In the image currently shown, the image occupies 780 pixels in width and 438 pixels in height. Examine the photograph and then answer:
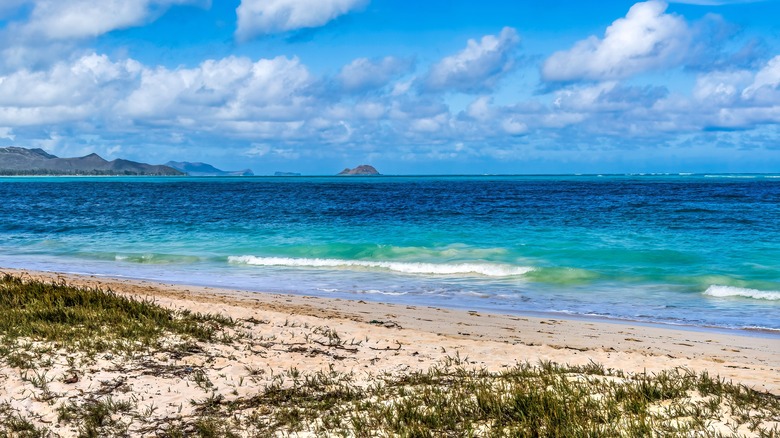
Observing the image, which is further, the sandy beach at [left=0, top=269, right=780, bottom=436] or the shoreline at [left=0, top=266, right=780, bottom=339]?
the shoreline at [left=0, top=266, right=780, bottom=339]

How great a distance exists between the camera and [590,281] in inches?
797

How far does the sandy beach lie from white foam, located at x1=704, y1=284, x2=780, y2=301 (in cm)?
533

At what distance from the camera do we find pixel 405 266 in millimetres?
23266

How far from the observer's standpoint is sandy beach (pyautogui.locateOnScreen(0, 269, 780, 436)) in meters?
6.91

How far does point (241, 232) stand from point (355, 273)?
14931 mm

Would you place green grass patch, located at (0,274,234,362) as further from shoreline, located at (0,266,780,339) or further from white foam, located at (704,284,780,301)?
white foam, located at (704,284,780,301)

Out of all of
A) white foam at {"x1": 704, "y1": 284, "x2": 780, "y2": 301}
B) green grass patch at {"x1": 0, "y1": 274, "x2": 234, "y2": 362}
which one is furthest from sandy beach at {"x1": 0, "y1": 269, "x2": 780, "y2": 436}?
white foam at {"x1": 704, "y1": 284, "x2": 780, "y2": 301}

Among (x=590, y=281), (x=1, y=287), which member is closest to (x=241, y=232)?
(x=590, y=281)

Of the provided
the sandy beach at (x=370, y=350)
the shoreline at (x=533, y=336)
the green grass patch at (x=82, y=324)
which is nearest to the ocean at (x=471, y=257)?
the shoreline at (x=533, y=336)

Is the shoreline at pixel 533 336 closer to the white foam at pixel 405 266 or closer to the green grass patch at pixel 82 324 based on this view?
the green grass patch at pixel 82 324

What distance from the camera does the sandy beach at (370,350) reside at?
6.91 meters

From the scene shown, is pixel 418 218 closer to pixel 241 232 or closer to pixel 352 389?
pixel 241 232

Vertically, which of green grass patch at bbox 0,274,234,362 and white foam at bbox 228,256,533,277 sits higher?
green grass patch at bbox 0,274,234,362

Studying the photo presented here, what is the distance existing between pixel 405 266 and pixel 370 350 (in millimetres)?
14107
